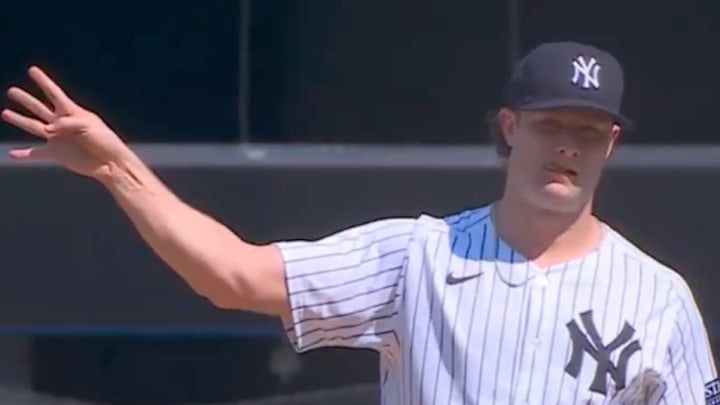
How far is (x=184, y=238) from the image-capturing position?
3.36m

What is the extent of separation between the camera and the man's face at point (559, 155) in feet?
11.0

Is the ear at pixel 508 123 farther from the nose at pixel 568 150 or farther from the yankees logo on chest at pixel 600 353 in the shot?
the yankees logo on chest at pixel 600 353

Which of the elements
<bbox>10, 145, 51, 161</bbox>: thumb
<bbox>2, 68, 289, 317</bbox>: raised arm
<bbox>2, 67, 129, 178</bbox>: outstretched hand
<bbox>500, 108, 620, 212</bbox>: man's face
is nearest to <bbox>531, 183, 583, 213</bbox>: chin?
<bbox>500, 108, 620, 212</bbox>: man's face

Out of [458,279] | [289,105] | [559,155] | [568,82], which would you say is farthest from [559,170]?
[289,105]

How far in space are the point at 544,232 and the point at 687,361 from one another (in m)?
0.33

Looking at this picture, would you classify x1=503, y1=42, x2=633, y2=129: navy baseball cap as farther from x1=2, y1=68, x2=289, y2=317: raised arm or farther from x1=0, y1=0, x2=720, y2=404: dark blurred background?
x1=0, y1=0, x2=720, y2=404: dark blurred background

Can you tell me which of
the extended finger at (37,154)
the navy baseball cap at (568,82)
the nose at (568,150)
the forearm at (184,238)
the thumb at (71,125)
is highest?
the navy baseball cap at (568,82)

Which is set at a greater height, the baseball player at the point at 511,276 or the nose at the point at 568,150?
the nose at the point at 568,150

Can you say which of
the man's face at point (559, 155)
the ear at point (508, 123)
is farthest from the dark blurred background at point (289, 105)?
the man's face at point (559, 155)

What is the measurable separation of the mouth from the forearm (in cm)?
54

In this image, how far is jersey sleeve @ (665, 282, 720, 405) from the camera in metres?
3.39

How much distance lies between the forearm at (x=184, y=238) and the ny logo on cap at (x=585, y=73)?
0.65 metres

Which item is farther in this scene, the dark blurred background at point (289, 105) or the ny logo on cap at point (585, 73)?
the dark blurred background at point (289, 105)

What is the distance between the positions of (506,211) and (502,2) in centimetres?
378
